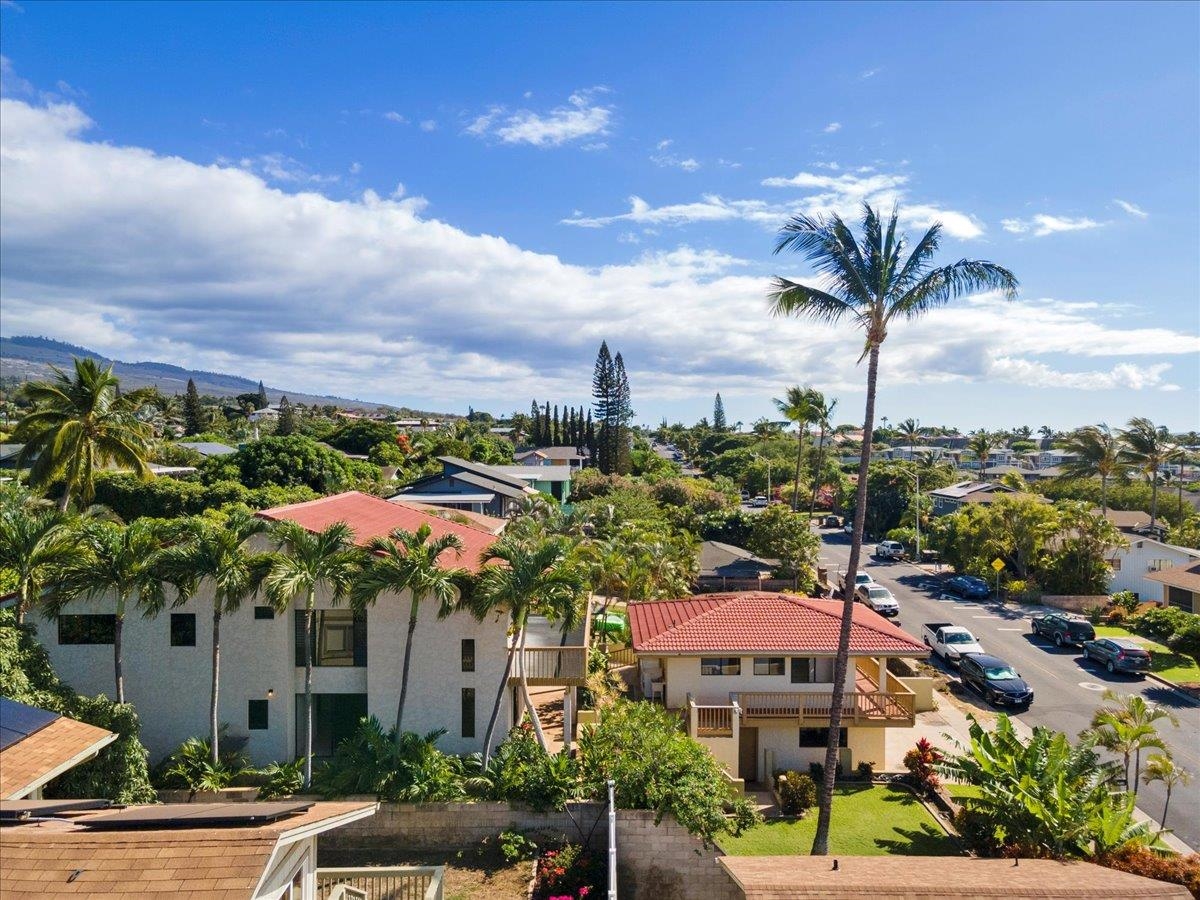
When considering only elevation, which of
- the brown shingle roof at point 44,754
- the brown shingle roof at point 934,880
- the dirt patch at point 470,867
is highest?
the brown shingle roof at point 44,754

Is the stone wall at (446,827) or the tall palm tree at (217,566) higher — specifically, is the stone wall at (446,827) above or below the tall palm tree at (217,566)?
below

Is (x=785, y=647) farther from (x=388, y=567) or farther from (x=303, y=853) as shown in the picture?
(x=303, y=853)

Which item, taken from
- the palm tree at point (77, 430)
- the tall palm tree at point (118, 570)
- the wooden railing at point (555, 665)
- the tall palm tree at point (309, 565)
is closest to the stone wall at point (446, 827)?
the tall palm tree at point (309, 565)

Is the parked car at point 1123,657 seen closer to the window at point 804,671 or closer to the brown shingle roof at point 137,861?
the window at point 804,671

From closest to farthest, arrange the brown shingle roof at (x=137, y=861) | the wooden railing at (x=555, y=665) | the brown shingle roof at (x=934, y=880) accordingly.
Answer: the brown shingle roof at (x=137, y=861) → the brown shingle roof at (x=934, y=880) → the wooden railing at (x=555, y=665)

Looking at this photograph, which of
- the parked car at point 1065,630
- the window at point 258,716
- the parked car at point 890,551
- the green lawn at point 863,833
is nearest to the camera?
the green lawn at point 863,833

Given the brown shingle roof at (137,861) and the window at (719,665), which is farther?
the window at (719,665)

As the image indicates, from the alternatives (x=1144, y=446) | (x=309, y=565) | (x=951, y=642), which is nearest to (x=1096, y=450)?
(x=1144, y=446)
